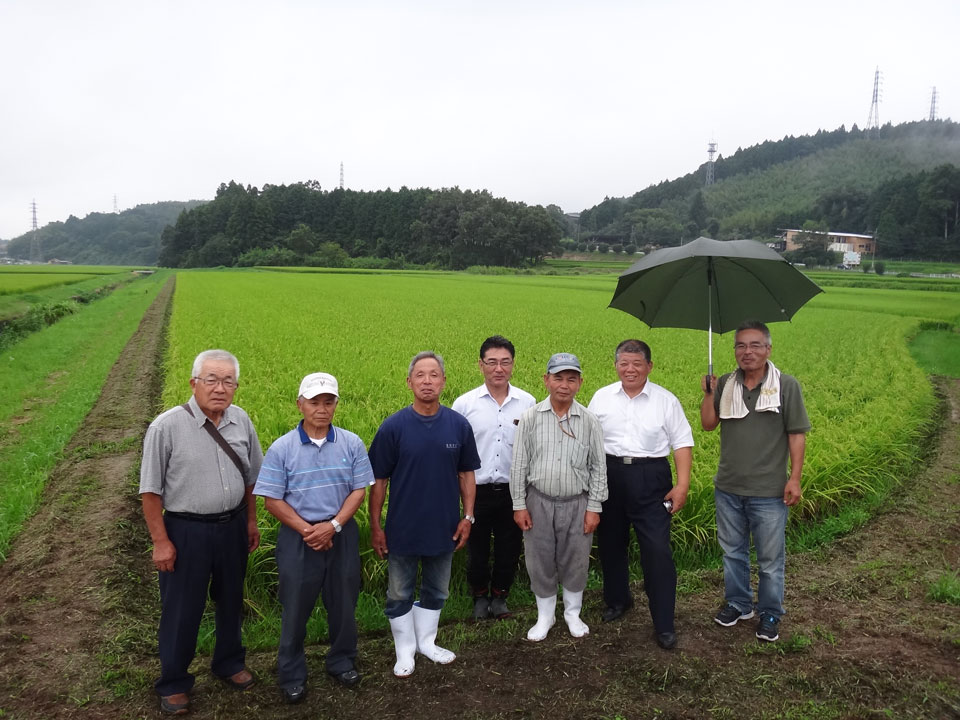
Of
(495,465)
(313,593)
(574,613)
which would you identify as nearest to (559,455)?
(495,465)

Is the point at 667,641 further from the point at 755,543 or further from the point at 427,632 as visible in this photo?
the point at 427,632

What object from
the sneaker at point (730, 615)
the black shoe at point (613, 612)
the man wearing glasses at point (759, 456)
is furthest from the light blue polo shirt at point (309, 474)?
the sneaker at point (730, 615)

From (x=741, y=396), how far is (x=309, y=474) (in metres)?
2.38

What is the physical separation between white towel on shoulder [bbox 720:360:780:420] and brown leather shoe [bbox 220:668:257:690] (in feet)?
9.44

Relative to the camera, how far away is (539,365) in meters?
10.4

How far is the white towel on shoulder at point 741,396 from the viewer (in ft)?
11.6

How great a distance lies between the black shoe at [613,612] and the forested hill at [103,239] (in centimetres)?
12793

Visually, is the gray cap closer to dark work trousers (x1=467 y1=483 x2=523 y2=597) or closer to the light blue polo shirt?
dark work trousers (x1=467 y1=483 x2=523 y2=597)

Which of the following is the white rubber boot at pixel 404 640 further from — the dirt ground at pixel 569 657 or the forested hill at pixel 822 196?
the forested hill at pixel 822 196

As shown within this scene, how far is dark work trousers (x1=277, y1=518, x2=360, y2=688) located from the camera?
119 inches

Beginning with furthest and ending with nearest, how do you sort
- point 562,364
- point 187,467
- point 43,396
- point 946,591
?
point 43,396
point 946,591
point 562,364
point 187,467

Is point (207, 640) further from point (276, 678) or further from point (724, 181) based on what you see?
point (724, 181)

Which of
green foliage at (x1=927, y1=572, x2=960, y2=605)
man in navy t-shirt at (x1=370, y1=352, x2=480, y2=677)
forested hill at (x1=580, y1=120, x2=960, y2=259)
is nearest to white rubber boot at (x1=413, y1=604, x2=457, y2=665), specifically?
man in navy t-shirt at (x1=370, y1=352, x2=480, y2=677)

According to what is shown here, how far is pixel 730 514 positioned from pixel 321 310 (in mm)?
17045
